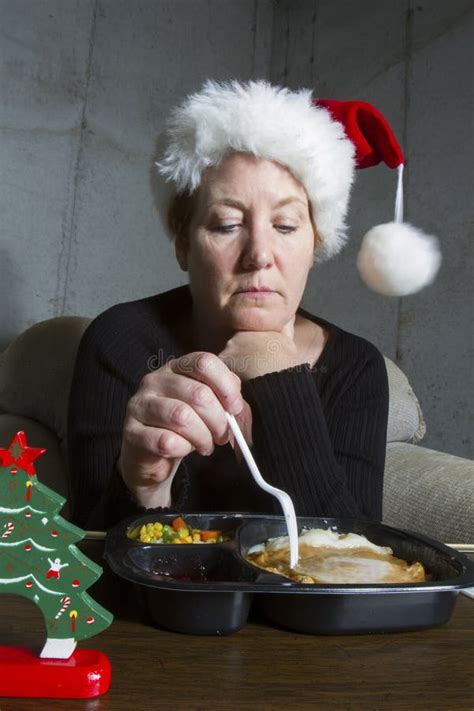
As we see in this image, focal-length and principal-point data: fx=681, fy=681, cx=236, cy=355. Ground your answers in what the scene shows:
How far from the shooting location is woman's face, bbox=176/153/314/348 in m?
1.13

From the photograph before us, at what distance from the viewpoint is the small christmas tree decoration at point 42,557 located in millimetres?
466

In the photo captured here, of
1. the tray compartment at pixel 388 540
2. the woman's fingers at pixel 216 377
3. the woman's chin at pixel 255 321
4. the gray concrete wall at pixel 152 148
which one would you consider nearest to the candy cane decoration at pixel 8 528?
the tray compartment at pixel 388 540

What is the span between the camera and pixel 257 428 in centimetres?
102

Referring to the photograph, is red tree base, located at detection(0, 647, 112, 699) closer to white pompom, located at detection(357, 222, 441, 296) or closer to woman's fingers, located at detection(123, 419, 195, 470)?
woman's fingers, located at detection(123, 419, 195, 470)

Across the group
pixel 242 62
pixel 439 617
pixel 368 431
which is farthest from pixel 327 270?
pixel 439 617

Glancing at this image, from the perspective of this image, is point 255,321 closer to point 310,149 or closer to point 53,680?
point 310,149

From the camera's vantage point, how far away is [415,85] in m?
2.25

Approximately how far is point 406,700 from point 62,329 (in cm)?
155

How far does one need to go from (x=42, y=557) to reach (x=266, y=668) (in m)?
0.18

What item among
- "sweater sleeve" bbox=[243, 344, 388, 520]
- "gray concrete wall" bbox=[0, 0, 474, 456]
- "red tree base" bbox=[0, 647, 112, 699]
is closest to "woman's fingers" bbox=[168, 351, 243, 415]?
"sweater sleeve" bbox=[243, 344, 388, 520]

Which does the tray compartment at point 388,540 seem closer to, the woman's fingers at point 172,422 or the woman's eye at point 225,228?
the woman's fingers at point 172,422

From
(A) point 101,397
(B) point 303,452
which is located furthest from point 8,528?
(A) point 101,397

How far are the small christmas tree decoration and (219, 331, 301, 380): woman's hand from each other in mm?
598

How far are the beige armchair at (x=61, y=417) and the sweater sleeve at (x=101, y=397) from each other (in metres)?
0.54
